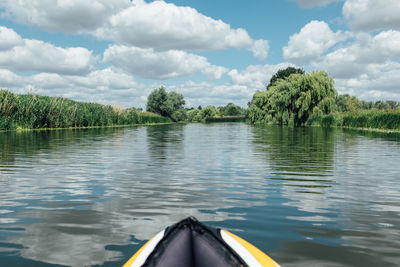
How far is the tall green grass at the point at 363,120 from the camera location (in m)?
31.8

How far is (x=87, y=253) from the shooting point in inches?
145

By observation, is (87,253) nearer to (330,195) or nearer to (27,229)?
(27,229)

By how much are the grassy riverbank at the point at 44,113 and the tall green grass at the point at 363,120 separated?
86.0ft

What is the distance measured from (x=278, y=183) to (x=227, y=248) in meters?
5.44

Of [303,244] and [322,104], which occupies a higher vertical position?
[322,104]

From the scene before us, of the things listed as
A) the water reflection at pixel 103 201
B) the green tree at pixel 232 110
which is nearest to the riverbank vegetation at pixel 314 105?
the water reflection at pixel 103 201

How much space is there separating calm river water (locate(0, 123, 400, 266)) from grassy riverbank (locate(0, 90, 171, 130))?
20.4 meters

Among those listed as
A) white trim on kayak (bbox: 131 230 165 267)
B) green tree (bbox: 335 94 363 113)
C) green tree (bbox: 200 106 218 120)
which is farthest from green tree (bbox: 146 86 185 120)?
white trim on kayak (bbox: 131 230 165 267)

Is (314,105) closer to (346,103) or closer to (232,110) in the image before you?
(346,103)

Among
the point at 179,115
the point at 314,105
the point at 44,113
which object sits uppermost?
the point at 179,115

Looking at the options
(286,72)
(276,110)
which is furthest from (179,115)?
(276,110)

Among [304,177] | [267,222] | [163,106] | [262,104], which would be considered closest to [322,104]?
[262,104]

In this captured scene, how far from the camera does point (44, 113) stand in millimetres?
31734

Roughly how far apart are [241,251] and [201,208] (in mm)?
3174
